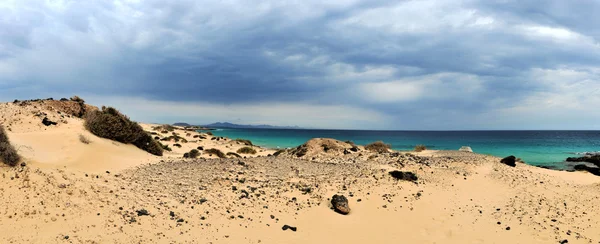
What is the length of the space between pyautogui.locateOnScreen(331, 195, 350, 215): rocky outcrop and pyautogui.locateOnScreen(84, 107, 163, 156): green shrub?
1219cm

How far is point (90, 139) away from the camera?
46.0 ft

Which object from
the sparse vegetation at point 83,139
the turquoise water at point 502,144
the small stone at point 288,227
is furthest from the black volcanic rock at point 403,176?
the turquoise water at point 502,144

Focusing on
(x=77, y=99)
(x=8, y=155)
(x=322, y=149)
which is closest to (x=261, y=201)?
(x=8, y=155)

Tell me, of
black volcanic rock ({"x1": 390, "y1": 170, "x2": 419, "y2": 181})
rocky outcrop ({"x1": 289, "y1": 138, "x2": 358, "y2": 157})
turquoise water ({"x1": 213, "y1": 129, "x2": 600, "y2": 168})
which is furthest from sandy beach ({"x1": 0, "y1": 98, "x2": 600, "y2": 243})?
turquoise water ({"x1": 213, "y1": 129, "x2": 600, "y2": 168})

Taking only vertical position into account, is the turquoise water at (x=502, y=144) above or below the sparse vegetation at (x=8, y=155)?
below

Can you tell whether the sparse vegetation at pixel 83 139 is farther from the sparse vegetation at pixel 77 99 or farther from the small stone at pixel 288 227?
the sparse vegetation at pixel 77 99

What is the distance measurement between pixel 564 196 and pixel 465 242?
6479mm

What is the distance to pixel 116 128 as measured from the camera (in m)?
16.8

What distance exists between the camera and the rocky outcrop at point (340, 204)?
10086 mm

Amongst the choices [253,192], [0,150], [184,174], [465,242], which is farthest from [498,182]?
[0,150]

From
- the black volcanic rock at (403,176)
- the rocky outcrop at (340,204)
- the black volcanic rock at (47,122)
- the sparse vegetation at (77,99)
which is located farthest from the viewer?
the sparse vegetation at (77,99)

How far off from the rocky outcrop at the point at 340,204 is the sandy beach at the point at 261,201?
18 centimetres

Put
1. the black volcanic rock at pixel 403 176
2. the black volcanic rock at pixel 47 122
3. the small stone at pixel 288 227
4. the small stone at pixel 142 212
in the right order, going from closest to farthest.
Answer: the small stone at pixel 142 212, the small stone at pixel 288 227, the black volcanic rock at pixel 403 176, the black volcanic rock at pixel 47 122

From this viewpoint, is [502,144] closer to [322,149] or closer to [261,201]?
[322,149]
